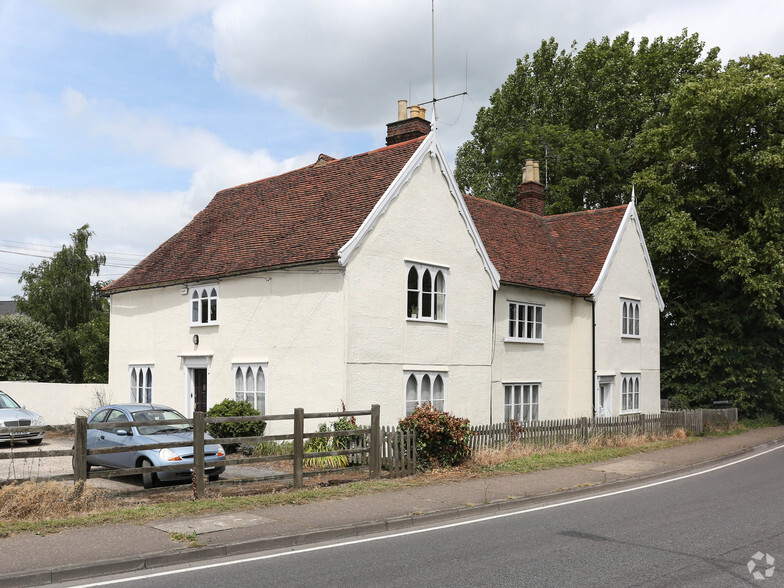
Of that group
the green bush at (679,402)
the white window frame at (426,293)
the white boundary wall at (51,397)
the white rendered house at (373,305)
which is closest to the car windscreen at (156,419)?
the white rendered house at (373,305)

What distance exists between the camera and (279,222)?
21375 millimetres

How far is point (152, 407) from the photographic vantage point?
1585cm

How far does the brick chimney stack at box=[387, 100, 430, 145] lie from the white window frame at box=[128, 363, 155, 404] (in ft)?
34.7

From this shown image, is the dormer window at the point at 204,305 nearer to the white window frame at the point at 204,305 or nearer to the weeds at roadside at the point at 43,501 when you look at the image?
the white window frame at the point at 204,305

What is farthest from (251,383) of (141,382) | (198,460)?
(198,460)

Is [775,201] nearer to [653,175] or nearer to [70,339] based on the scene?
[653,175]

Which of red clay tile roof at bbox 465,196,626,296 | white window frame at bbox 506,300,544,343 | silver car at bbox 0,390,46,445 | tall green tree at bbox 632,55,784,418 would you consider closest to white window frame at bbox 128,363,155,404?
silver car at bbox 0,390,46,445

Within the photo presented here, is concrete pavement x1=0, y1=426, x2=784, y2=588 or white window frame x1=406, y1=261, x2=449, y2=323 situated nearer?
concrete pavement x1=0, y1=426, x2=784, y2=588

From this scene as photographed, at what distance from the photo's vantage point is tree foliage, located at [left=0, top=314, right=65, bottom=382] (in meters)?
30.8

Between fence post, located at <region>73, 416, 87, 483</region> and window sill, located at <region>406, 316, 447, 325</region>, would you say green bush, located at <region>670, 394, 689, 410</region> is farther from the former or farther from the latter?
fence post, located at <region>73, 416, 87, 483</region>

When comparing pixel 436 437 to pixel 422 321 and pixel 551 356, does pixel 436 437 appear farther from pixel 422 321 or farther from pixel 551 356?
pixel 551 356

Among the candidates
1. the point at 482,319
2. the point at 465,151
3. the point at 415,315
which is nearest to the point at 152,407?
the point at 415,315

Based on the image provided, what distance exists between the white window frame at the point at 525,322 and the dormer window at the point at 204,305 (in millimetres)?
9045

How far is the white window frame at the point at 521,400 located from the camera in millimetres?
23500
